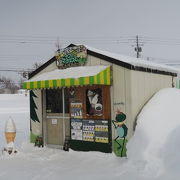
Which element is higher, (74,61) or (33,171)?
(74,61)

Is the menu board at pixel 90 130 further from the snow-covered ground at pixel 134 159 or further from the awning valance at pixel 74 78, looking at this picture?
the awning valance at pixel 74 78

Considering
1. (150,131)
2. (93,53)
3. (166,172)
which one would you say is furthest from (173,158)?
(93,53)

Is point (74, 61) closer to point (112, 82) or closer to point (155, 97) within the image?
point (112, 82)

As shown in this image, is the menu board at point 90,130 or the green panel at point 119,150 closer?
the green panel at point 119,150

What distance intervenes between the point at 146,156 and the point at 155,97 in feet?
9.26

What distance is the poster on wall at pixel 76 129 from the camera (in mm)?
8992

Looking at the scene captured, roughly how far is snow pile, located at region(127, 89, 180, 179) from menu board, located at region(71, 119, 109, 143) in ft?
3.51

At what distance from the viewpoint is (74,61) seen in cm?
927

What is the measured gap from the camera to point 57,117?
31.7ft

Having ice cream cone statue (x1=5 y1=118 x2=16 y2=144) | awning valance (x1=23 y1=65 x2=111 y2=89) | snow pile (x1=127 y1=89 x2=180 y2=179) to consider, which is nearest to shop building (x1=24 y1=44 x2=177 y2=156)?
awning valance (x1=23 y1=65 x2=111 y2=89)

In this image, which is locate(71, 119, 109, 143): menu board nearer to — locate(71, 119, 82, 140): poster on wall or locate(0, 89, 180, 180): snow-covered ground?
locate(71, 119, 82, 140): poster on wall

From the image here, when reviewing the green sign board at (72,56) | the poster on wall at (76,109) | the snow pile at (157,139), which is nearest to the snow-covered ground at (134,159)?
the snow pile at (157,139)

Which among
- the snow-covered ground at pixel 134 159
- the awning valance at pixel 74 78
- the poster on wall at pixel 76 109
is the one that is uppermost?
the awning valance at pixel 74 78

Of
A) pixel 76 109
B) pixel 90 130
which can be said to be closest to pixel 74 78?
pixel 76 109
